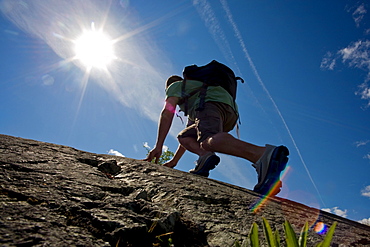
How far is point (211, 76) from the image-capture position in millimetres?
4410

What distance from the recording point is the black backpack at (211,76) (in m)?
4.33

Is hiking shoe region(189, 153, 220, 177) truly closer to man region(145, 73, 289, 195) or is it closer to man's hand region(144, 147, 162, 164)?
man region(145, 73, 289, 195)

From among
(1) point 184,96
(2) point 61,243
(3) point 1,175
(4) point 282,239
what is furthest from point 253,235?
(1) point 184,96

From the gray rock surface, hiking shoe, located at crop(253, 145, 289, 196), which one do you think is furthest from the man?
the gray rock surface

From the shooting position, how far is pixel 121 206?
5.23 feet

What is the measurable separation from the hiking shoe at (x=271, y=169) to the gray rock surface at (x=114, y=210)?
0.65 metres

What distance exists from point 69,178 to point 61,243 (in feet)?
2.89

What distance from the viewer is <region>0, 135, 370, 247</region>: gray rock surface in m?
1.21

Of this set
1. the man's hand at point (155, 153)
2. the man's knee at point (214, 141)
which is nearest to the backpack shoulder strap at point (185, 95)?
the man's hand at point (155, 153)

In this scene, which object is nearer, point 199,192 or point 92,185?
point 92,185

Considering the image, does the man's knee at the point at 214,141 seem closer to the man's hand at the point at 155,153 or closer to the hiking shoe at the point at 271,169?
the hiking shoe at the point at 271,169

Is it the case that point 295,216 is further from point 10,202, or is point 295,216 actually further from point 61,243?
point 10,202

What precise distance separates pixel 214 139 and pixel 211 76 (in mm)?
1457

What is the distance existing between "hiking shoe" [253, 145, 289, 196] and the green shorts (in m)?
0.89
